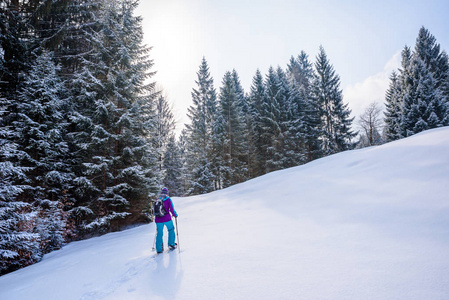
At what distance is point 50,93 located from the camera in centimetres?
932

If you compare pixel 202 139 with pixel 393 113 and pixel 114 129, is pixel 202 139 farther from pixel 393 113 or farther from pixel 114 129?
pixel 393 113

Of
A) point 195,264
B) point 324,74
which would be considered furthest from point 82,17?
point 324,74

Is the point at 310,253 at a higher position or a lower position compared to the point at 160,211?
lower

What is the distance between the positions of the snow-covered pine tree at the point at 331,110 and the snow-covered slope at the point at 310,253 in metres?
21.0

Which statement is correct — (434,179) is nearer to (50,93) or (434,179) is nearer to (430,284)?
(430,284)

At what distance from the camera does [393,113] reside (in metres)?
26.8

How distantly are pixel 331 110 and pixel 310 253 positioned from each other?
2905 centimetres

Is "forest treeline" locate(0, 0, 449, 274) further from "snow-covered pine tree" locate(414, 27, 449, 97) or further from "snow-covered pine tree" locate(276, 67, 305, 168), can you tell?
A: "snow-covered pine tree" locate(414, 27, 449, 97)

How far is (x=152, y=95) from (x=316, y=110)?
24.0m

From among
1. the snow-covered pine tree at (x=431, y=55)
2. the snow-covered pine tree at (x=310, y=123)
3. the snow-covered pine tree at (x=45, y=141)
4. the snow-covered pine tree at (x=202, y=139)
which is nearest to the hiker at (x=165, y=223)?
the snow-covered pine tree at (x=45, y=141)

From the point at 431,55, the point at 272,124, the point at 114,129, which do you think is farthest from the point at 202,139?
the point at 431,55

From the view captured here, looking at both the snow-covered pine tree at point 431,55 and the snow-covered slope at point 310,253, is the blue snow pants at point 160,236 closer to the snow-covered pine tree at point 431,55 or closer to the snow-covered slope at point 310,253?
the snow-covered slope at point 310,253

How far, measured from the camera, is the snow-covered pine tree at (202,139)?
22906mm

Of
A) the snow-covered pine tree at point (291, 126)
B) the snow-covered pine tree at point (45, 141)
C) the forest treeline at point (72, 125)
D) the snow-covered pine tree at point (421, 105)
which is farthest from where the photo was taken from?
the snow-covered pine tree at point (291, 126)
